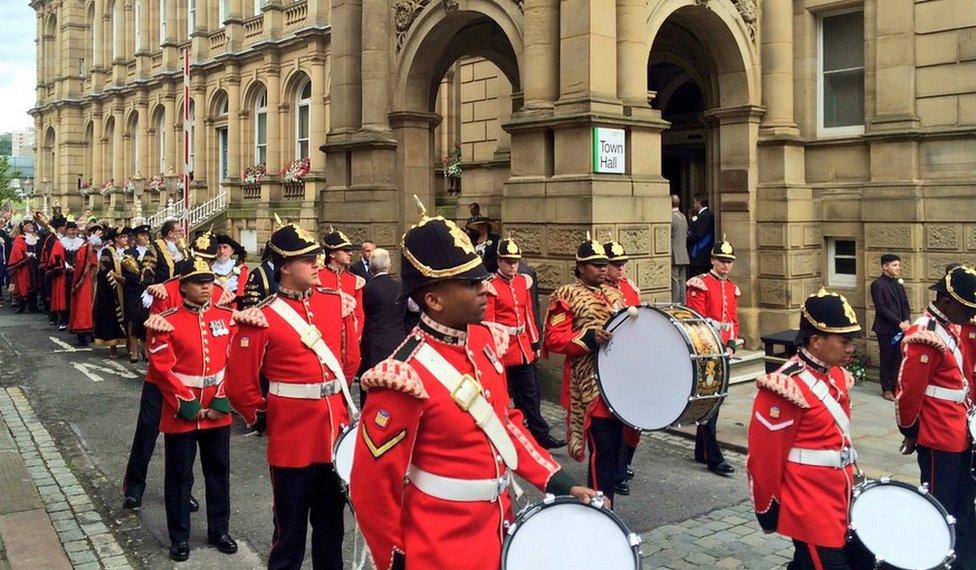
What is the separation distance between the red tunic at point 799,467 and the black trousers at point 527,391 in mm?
4917

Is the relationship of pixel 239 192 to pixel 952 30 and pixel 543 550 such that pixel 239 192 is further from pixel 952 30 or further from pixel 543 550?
Result: pixel 543 550

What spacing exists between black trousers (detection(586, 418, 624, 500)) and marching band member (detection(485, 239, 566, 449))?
2.44 metres

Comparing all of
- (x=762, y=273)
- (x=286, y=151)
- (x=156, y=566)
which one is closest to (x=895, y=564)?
(x=156, y=566)

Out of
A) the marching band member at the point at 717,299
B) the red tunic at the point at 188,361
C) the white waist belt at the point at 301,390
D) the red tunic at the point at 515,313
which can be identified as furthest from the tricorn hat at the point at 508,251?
the white waist belt at the point at 301,390

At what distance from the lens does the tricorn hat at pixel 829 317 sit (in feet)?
14.3

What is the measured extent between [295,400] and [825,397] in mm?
3015

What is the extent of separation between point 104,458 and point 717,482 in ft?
19.9

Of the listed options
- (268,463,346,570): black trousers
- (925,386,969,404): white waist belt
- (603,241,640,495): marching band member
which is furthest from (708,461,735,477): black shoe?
(268,463,346,570): black trousers

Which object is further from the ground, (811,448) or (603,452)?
(811,448)

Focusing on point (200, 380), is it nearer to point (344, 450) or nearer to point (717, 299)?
point (344, 450)

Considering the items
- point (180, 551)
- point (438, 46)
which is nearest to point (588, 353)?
point (180, 551)

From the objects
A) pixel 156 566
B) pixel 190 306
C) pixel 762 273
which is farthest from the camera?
pixel 762 273

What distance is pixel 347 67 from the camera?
48.4 ft

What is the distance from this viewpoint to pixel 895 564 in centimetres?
423
